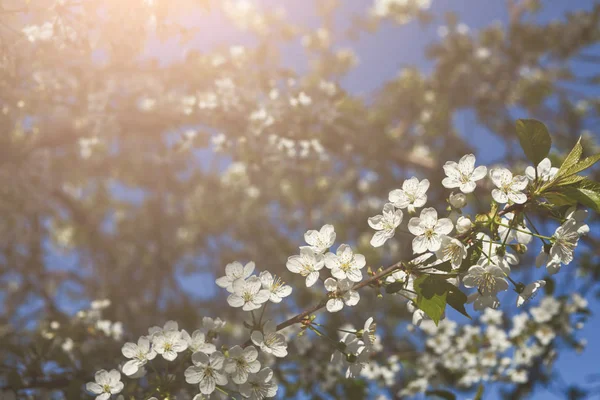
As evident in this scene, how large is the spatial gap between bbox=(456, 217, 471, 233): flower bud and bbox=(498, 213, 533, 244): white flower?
112 millimetres

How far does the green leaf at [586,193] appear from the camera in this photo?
3.80ft

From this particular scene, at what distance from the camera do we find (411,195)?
1.33m

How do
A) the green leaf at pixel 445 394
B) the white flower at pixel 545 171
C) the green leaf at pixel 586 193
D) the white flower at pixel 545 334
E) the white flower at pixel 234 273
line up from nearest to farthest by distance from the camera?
the green leaf at pixel 586 193
the white flower at pixel 545 171
the white flower at pixel 234 273
the green leaf at pixel 445 394
the white flower at pixel 545 334

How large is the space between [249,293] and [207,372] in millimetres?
260

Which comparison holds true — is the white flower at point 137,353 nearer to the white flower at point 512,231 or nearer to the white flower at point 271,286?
the white flower at point 271,286

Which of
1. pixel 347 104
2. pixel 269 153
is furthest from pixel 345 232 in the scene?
pixel 269 153

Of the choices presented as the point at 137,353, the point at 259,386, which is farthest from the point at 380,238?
the point at 137,353

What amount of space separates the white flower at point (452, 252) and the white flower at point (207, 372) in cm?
70

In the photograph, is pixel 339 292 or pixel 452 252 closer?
pixel 452 252

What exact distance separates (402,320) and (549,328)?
201 centimetres

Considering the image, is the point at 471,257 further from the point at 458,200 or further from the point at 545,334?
the point at 545,334

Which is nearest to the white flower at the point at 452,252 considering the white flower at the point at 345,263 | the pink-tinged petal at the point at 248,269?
the white flower at the point at 345,263

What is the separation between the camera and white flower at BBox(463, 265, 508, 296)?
1.18 meters

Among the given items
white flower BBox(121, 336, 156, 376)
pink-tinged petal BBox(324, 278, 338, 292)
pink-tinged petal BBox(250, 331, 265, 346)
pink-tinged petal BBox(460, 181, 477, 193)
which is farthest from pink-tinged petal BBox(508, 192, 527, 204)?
white flower BBox(121, 336, 156, 376)
